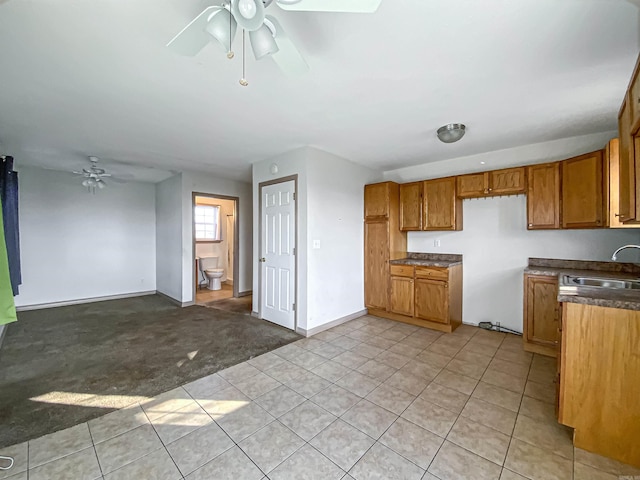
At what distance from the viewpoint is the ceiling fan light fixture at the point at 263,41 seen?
126 centimetres

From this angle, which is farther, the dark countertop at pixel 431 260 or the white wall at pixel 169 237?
the white wall at pixel 169 237

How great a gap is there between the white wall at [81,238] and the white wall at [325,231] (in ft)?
10.7

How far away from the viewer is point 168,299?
5.39 m

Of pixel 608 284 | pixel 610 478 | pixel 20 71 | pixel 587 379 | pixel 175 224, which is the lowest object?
pixel 610 478

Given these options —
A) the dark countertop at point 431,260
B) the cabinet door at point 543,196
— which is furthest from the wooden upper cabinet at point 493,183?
the dark countertop at point 431,260

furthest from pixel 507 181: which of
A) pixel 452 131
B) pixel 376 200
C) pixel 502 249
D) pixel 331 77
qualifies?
pixel 331 77

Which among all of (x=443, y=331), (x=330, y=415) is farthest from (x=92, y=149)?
(x=443, y=331)

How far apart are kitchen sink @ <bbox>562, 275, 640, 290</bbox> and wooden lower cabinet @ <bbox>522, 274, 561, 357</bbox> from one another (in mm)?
295

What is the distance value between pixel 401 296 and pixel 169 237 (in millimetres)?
4565

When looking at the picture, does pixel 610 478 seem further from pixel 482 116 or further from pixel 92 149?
pixel 92 149

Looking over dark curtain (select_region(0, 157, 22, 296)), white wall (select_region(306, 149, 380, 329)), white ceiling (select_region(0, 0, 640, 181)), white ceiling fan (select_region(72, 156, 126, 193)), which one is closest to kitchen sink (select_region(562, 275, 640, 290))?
white ceiling (select_region(0, 0, 640, 181))

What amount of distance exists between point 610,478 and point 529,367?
51.8 inches

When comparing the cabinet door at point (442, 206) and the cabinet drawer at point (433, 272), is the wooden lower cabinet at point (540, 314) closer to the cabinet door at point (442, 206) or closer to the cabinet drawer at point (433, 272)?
the cabinet drawer at point (433, 272)

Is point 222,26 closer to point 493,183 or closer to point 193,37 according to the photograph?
point 193,37
